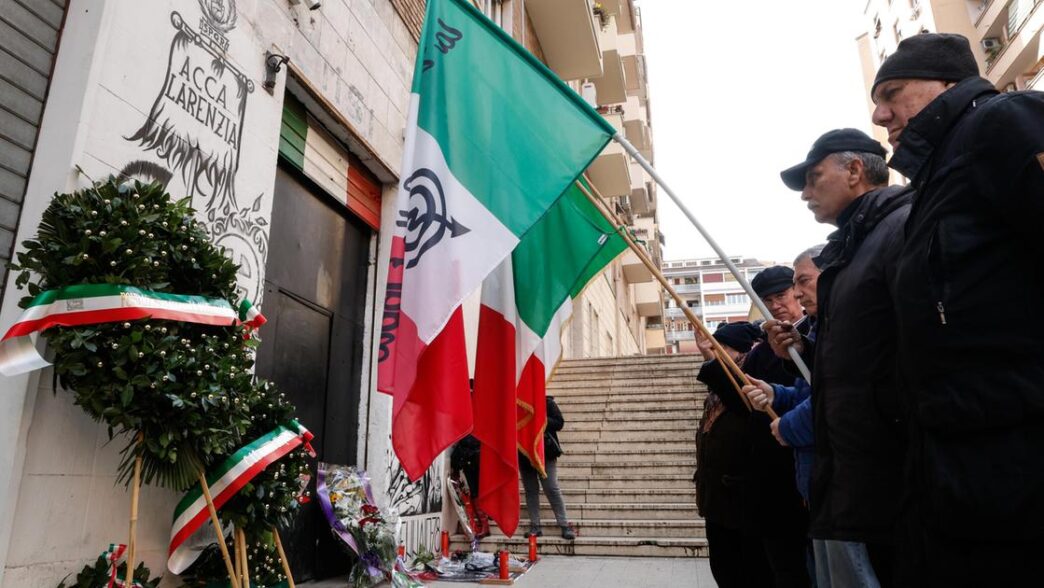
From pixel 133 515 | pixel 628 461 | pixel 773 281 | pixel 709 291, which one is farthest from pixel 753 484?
pixel 709 291

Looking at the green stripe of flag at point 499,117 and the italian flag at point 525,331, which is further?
the italian flag at point 525,331

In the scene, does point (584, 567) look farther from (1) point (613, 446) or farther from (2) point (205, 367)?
(2) point (205, 367)

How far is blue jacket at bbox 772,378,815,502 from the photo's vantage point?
2.59m

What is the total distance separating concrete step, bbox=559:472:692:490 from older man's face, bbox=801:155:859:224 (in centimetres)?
657

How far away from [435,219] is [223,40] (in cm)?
232

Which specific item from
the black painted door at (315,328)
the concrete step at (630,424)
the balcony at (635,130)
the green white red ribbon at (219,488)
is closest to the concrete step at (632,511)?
the concrete step at (630,424)

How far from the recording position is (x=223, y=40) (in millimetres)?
4086

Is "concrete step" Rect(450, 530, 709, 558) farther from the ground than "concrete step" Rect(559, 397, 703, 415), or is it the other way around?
"concrete step" Rect(559, 397, 703, 415)

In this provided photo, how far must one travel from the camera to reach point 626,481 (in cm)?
876

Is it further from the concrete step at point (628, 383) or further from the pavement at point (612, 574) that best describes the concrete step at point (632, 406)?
the pavement at point (612, 574)

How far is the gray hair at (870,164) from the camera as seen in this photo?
2.36m

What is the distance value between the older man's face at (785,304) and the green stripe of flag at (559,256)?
97 cm

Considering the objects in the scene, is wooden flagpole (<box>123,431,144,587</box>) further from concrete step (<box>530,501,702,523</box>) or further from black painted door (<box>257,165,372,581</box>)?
concrete step (<box>530,501,702,523</box>)

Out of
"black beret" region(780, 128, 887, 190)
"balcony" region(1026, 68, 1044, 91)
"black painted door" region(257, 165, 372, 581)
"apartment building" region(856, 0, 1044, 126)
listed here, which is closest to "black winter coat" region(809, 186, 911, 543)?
"black beret" region(780, 128, 887, 190)
